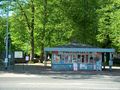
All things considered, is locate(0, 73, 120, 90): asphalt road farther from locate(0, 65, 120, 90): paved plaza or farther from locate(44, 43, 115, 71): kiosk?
locate(44, 43, 115, 71): kiosk

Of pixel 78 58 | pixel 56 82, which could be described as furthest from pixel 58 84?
pixel 78 58

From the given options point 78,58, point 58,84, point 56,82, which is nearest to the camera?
point 58,84

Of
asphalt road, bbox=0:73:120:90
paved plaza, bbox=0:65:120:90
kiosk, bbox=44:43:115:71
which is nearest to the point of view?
asphalt road, bbox=0:73:120:90

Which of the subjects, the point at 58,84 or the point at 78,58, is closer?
the point at 58,84

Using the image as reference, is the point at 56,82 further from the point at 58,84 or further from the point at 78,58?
the point at 78,58

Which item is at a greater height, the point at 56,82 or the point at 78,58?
the point at 78,58

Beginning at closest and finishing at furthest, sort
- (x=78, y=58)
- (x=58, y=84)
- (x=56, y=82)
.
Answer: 1. (x=58, y=84)
2. (x=56, y=82)
3. (x=78, y=58)

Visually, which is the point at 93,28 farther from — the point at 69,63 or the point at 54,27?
the point at 69,63

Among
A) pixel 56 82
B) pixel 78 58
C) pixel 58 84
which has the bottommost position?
pixel 56 82

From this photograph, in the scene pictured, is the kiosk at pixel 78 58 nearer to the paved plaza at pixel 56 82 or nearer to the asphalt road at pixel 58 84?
the paved plaza at pixel 56 82

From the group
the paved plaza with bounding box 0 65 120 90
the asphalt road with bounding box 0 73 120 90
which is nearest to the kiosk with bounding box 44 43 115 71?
the paved plaza with bounding box 0 65 120 90

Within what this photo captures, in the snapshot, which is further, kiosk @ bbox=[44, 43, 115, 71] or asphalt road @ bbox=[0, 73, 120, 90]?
kiosk @ bbox=[44, 43, 115, 71]

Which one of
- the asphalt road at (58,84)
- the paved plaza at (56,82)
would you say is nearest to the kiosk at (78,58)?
the paved plaza at (56,82)

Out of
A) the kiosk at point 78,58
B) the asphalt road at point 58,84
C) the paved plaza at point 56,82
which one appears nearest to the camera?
the asphalt road at point 58,84
